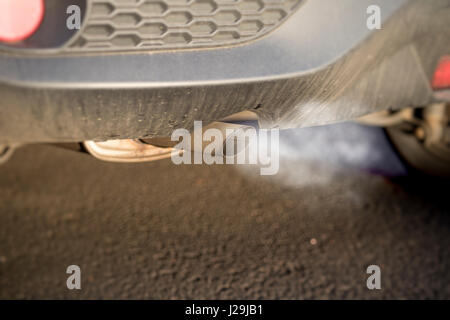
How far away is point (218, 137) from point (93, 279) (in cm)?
76

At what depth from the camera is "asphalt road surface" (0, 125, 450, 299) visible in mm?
1822

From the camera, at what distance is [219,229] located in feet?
6.99

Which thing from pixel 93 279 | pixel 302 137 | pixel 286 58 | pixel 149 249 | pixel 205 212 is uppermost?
pixel 302 137

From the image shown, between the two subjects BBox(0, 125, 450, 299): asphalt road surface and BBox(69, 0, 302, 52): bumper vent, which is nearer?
BBox(69, 0, 302, 52): bumper vent

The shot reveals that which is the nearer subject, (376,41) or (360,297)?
(376,41)

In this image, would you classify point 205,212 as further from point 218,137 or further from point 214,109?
point 214,109

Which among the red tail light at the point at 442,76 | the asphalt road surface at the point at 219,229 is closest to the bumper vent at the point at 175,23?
the red tail light at the point at 442,76

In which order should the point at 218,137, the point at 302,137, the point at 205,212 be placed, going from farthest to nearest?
the point at 302,137 < the point at 205,212 < the point at 218,137

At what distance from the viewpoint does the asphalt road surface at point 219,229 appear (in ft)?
5.98

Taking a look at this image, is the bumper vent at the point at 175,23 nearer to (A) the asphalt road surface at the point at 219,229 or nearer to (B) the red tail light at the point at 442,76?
(B) the red tail light at the point at 442,76

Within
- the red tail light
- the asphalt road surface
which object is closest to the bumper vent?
the red tail light

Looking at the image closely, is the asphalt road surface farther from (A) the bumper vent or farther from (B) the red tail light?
(A) the bumper vent
